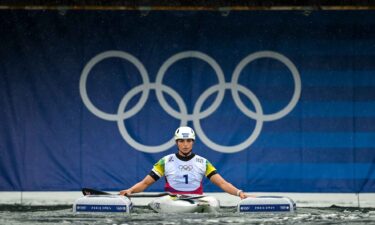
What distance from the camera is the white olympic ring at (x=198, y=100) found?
25.6m

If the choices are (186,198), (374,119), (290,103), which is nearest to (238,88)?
(290,103)

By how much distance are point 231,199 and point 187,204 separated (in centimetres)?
451

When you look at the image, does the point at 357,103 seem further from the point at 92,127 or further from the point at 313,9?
the point at 92,127

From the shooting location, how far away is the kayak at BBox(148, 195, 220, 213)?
21.0 m

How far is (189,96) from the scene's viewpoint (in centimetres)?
2575

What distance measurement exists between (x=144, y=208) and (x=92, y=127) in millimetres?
2582

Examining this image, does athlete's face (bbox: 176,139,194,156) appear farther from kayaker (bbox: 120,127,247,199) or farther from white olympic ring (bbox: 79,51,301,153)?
white olympic ring (bbox: 79,51,301,153)

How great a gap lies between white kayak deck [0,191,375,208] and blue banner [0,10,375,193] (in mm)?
134

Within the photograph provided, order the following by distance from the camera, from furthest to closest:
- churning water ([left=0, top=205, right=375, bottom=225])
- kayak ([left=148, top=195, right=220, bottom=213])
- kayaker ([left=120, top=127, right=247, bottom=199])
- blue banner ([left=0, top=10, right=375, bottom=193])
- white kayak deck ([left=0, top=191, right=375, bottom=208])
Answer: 1. blue banner ([left=0, top=10, right=375, bottom=193])
2. white kayak deck ([left=0, top=191, right=375, bottom=208])
3. kayaker ([left=120, top=127, right=247, bottom=199])
4. kayak ([left=148, top=195, right=220, bottom=213])
5. churning water ([left=0, top=205, right=375, bottom=225])

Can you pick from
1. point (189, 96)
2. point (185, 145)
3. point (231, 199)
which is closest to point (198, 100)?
point (189, 96)

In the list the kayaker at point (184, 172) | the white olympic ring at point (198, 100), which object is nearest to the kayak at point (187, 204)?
the kayaker at point (184, 172)

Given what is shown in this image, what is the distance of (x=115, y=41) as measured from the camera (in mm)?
25766

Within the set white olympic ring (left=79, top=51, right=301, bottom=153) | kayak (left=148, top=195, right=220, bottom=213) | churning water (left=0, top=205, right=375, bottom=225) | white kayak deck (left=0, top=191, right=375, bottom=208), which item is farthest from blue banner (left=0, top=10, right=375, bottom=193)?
kayak (left=148, top=195, right=220, bottom=213)

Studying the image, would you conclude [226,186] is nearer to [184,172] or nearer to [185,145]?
[184,172]
